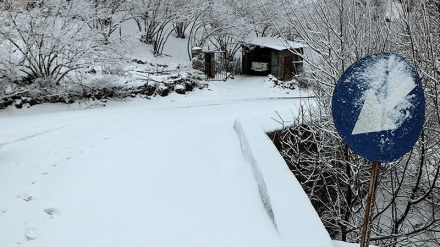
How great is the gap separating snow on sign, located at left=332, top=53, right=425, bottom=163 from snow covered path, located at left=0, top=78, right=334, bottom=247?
4.76 ft

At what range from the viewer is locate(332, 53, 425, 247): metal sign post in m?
2.71

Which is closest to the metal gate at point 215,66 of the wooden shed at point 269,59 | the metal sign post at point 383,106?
the wooden shed at point 269,59

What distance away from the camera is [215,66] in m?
21.3

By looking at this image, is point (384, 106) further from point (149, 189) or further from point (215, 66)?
point (215, 66)

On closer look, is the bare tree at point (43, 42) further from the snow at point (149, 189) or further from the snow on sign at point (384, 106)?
the snow on sign at point (384, 106)

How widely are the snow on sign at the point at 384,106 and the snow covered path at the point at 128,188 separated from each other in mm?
1451

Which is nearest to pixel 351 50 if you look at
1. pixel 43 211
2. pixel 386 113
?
pixel 386 113

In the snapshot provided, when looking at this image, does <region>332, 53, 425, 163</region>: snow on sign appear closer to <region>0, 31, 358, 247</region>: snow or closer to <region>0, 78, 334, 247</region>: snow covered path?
<region>0, 31, 358, 247</region>: snow

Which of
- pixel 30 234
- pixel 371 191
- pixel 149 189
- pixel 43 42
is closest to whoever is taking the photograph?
pixel 371 191

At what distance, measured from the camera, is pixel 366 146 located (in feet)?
9.09

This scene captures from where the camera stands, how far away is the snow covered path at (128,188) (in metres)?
3.79

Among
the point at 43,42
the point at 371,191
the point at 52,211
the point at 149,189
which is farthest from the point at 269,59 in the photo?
the point at 371,191

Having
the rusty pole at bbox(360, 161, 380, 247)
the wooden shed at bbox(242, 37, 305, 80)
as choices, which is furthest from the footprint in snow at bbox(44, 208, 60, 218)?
the wooden shed at bbox(242, 37, 305, 80)

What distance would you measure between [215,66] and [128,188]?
55.6 ft
